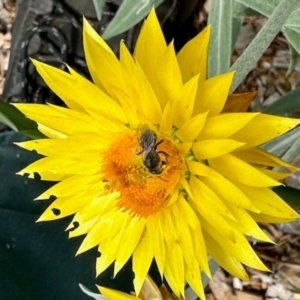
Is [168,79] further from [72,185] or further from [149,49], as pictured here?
[72,185]

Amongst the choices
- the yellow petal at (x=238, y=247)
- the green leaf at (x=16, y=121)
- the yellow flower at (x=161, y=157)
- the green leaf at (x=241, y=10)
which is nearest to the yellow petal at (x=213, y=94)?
the yellow flower at (x=161, y=157)

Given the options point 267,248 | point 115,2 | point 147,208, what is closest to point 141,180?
point 147,208

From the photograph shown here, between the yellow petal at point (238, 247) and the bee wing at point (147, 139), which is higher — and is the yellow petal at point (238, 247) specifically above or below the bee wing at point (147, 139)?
below

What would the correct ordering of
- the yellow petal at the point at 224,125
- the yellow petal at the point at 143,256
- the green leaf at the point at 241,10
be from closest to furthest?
the yellow petal at the point at 224,125
the yellow petal at the point at 143,256
the green leaf at the point at 241,10

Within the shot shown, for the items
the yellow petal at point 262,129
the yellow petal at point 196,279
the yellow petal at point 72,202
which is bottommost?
the yellow petal at point 196,279

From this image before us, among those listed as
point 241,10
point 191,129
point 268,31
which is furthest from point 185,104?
point 241,10

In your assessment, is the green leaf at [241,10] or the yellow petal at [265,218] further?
the green leaf at [241,10]

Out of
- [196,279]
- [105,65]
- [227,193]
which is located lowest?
[196,279]

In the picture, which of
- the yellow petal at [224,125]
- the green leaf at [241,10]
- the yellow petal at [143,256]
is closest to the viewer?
the yellow petal at [224,125]

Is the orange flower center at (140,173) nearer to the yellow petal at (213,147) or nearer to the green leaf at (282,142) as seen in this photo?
the yellow petal at (213,147)
